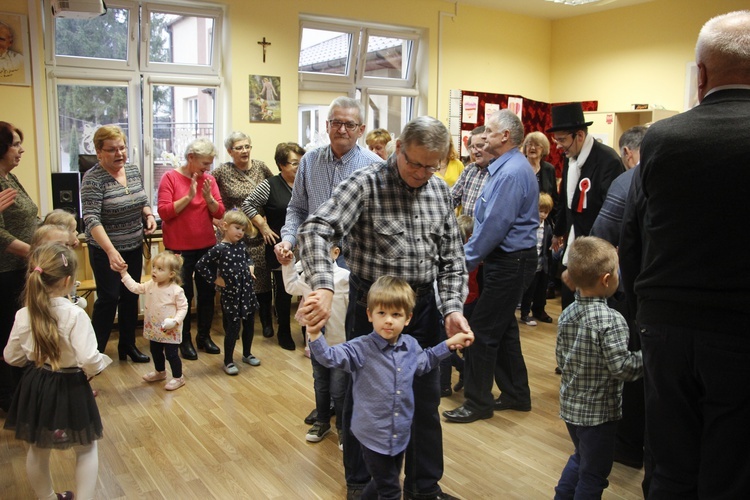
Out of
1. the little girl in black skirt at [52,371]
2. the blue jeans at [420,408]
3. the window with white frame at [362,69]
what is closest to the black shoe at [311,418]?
the blue jeans at [420,408]

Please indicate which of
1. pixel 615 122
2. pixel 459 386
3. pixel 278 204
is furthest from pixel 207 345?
pixel 615 122

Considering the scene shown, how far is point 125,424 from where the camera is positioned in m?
3.73

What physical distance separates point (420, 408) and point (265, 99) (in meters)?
4.55

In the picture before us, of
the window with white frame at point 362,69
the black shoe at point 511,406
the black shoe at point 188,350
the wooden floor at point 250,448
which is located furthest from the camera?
the window with white frame at point 362,69

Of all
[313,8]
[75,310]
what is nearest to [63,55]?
[313,8]

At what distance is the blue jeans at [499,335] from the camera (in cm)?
367

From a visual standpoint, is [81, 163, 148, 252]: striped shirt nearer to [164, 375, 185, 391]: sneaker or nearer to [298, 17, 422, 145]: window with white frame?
[164, 375, 185, 391]: sneaker

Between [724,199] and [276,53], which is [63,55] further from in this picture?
[724,199]

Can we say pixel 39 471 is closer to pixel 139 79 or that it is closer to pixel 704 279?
pixel 704 279

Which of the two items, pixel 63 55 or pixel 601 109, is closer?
pixel 63 55

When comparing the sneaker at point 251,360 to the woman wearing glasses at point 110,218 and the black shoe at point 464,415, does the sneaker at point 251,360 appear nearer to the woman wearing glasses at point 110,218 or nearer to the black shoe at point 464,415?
the woman wearing glasses at point 110,218

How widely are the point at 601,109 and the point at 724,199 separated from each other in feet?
22.8

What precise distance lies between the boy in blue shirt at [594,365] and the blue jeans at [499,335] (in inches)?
41.4

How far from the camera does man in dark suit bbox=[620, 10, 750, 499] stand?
1.62 metres
